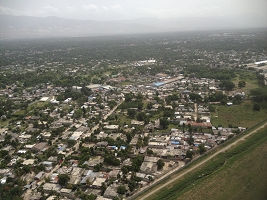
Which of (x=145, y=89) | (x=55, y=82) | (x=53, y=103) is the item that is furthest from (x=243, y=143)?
(x=55, y=82)

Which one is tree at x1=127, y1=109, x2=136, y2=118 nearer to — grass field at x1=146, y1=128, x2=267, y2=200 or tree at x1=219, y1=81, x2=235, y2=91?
grass field at x1=146, y1=128, x2=267, y2=200

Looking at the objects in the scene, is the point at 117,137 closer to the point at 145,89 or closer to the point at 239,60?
the point at 145,89

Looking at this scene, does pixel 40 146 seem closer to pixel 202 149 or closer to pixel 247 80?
pixel 202 149

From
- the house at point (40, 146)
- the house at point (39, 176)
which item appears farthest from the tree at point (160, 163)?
the house at point (40, 146)

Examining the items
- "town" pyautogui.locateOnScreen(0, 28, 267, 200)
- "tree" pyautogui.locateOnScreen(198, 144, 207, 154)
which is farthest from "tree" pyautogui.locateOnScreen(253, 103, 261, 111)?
"tree" pyautogui.locateOnScreen(198, 144, 207, 154)

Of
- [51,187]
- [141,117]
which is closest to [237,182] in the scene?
[141,117]
